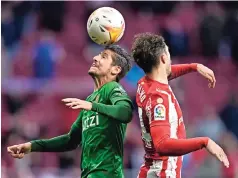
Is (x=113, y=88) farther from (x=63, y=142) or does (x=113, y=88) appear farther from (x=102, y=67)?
(x=63, y=142)

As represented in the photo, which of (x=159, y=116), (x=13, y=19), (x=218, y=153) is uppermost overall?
(x=13, y=19)

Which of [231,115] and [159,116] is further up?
[159,116]

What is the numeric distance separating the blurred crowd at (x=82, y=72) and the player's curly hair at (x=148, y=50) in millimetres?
5560

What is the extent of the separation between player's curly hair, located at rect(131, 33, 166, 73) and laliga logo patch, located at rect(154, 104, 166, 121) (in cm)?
41

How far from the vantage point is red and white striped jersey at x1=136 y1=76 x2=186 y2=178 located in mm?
6422

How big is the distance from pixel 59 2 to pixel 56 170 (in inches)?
162

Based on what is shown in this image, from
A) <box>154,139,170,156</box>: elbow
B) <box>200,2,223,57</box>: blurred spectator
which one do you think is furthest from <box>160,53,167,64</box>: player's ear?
<box>200,2,223,57</box>: blurred spectator

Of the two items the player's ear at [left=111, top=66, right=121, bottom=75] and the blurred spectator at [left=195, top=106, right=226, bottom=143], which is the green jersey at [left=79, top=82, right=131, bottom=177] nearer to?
the player's ear at [left=111, top=66, right=121, bottom=75]

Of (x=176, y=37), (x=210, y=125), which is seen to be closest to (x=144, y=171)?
(x=210, y=125)

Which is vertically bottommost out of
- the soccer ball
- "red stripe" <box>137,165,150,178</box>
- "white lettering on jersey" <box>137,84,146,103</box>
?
"red stripe" <box>137,165,150,178</box>

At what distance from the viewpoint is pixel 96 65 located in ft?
23.7

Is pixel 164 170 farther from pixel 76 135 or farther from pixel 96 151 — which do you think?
pixel 76 135

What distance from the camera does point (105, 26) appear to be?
24.2 feet

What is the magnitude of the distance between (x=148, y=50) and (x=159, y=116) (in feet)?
1.96
